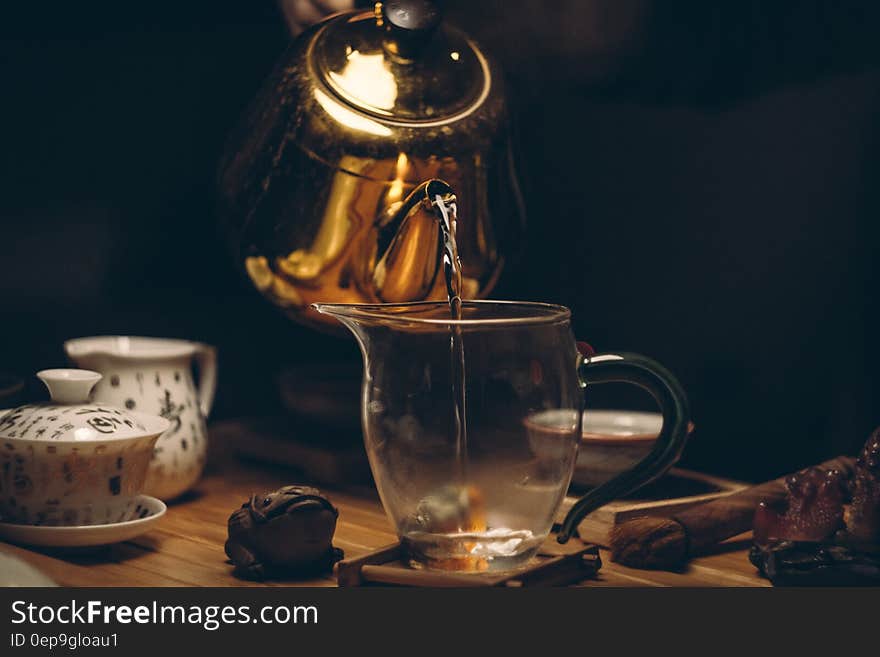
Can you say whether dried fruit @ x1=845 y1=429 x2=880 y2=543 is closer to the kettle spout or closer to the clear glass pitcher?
the clear glass pitcher

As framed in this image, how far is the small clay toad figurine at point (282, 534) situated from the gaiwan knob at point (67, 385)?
142mm

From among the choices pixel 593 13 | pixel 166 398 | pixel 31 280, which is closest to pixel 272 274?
pixel 166 398

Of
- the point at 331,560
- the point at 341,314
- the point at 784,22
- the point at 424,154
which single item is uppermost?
the point at 784,22

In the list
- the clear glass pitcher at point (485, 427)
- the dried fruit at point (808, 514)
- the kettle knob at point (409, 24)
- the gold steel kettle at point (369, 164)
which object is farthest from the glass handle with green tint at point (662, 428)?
the kettle knob at point (409, 24)

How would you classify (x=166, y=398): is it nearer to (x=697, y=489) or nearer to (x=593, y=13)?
(x=697, y=489)

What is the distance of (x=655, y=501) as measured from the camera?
783 millimetres

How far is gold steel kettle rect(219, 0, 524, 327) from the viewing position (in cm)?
82

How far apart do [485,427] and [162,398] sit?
0.34 metres

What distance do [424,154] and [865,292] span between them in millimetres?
388

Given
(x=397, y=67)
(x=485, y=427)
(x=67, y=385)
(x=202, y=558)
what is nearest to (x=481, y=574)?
(x=485, y=427)

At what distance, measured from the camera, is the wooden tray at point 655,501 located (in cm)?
74

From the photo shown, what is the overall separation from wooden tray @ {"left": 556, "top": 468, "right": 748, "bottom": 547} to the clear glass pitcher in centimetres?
10

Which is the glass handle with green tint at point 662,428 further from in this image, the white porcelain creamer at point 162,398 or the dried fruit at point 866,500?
the white porcelain creamer at point 162,398

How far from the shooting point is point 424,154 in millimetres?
830
